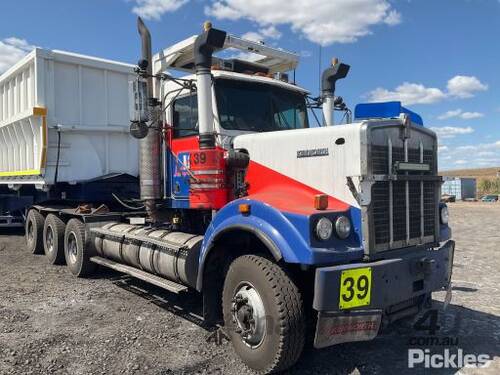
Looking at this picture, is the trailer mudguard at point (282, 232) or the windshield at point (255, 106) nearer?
the trailer mudguard at point (282, 232)

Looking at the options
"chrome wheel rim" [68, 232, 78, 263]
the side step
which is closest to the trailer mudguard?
the side step

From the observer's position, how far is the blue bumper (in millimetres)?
A: 3463

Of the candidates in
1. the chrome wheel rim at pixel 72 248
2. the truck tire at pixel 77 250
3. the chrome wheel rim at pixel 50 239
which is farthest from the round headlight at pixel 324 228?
the chrome wheel rim at pixel 50 239

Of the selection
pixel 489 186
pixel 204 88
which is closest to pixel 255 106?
pixel 204 88

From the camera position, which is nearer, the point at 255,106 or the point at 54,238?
the point at 255,106

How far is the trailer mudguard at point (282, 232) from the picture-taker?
11.6ft

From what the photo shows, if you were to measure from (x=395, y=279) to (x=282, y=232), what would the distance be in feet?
3.28

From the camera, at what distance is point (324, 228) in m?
3.63

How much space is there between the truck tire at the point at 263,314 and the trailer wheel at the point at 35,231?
611 centimetres

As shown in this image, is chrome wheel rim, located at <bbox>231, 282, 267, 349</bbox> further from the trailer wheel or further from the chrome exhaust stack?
the trailer wheel

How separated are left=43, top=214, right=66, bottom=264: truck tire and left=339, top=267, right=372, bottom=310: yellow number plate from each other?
6109mm

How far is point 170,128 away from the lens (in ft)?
18.9

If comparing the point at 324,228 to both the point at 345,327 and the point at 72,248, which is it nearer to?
the point at 345,327

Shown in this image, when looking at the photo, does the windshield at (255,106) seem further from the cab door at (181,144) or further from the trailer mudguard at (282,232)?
the trailer mudguard at (282,232)
